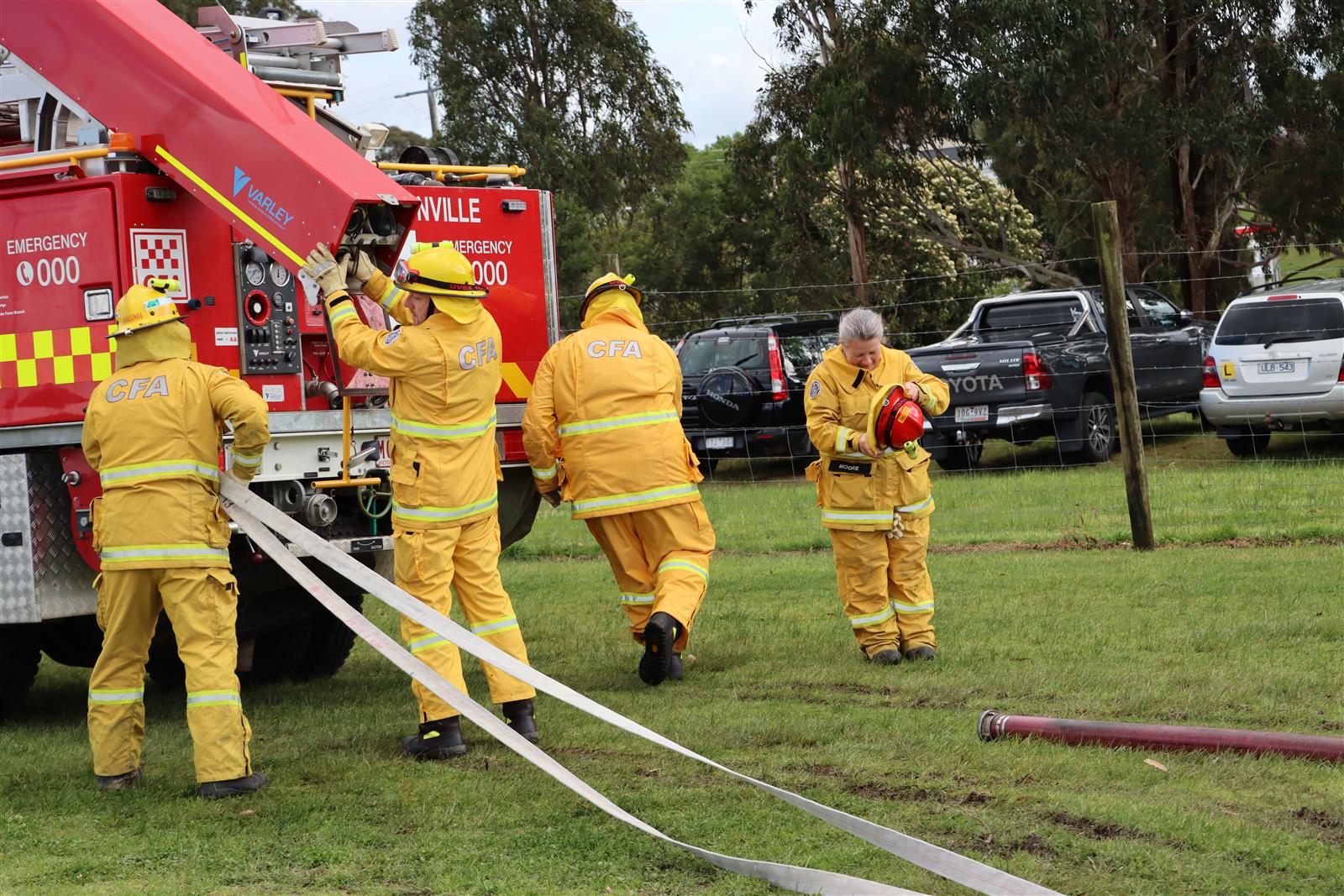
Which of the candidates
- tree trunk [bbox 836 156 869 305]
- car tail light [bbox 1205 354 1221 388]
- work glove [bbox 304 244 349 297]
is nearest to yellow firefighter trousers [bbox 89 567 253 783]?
work glove [bbox 304 244 349 297]

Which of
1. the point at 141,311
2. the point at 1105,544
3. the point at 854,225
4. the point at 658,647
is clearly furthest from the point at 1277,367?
the point at 854,225

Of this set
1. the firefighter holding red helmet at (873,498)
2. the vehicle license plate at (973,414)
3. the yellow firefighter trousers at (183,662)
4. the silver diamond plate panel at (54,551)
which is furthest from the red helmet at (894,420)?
the vehicle license plate at (973,414)

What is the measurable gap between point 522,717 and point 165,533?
5.50 feet

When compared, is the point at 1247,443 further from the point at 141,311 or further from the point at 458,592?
the point at 141,311

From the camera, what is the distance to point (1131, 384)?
11.4m

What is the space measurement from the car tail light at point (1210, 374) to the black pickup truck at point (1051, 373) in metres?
0.84

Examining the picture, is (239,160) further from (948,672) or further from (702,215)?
(702,215)

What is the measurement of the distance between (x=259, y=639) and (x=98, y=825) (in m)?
3.26

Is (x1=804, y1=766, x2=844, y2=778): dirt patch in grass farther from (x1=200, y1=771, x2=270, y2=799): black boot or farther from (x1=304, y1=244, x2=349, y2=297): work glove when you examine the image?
(x1=304, y1=244, x2=349, y2=297): work glove

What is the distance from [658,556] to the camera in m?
8.02

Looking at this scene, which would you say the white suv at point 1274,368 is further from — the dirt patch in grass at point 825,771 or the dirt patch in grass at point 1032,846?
the dirt patch in grass at point 1032,846

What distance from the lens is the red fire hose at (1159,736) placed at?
18.5 feet

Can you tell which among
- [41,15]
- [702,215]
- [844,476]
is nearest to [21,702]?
[41,15]

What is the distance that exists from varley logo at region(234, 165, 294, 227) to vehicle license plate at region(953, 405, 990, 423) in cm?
1129
